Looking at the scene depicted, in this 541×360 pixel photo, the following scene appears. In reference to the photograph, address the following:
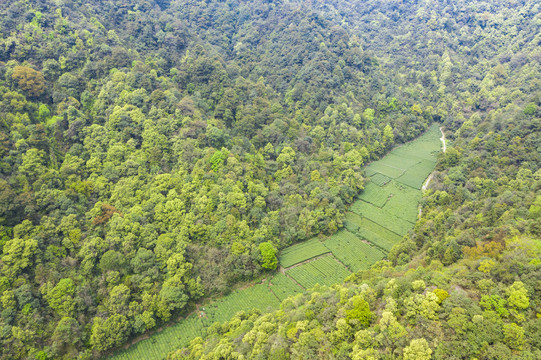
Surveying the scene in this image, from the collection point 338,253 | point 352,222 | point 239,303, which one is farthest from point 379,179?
point 239,303

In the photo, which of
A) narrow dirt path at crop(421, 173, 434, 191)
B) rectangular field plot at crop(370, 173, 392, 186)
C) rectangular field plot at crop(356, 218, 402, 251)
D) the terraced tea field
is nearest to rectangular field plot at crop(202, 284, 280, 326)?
the terraced tea field

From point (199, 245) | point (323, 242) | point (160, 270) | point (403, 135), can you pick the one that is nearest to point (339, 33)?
point (403, 135)

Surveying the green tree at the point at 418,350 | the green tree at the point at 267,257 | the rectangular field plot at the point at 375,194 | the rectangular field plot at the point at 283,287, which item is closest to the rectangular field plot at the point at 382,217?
the rectangular field plot at the point at 375,194

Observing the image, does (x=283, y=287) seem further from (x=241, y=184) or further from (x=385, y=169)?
(x=385, y=169)

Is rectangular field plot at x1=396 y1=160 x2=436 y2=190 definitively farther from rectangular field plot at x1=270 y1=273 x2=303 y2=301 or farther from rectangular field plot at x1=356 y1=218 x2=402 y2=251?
rectangular field plot at x1=270 y1=273 x2=303 y2=301

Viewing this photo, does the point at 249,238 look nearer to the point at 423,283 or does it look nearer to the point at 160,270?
the point at 160,270
